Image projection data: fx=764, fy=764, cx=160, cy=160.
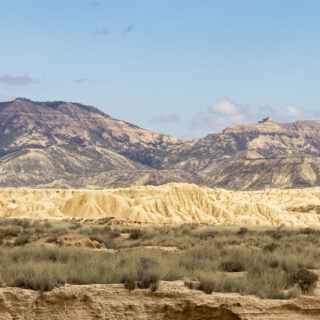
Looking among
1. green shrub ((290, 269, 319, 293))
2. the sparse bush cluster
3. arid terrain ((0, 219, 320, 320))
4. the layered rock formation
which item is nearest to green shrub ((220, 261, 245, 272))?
the sparse bush cluster

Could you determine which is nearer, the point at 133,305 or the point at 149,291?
the point at 133,305

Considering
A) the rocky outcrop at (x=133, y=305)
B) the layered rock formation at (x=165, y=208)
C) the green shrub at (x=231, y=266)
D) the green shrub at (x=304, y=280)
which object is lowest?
the rocky outcrop at (x=133, y=305)

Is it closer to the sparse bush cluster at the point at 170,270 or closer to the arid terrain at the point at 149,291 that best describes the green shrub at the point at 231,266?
the sparse bush cluster at the point at 170,270

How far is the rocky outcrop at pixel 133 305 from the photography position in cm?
1302

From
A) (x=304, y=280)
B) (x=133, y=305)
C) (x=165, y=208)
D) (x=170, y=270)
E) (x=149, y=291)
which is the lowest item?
(x=133, y=305)

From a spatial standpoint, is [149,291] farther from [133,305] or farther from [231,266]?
[231,266]

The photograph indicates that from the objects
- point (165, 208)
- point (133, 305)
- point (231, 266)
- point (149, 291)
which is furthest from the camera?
point (165, 208)

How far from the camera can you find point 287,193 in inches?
4761

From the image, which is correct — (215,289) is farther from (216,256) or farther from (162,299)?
Result: (216,256)

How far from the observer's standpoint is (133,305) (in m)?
13.2

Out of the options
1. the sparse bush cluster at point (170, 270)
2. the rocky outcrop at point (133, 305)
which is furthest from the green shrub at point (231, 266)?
the rocky outcrop at point (133, 305)

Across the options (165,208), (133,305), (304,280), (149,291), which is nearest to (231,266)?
(304,280)

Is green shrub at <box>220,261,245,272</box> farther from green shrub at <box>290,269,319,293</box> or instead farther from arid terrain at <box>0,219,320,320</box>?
green shrub at <box>290,269,319,293</box>

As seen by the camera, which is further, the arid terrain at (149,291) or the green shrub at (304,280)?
the green shrub at (304,280)
